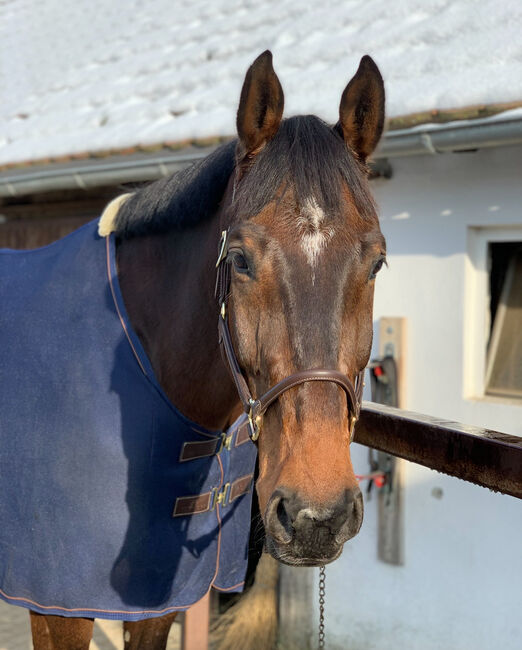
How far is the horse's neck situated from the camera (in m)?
1.86

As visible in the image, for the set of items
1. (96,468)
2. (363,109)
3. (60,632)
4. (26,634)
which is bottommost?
(26,634)

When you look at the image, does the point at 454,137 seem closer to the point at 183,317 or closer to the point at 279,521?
the point at 183,317

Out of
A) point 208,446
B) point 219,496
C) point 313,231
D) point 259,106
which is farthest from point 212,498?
point 259,106

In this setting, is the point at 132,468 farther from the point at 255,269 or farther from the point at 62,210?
the point at 62,210

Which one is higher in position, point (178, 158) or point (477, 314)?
point (178, 158)

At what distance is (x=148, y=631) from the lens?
2.18 metres

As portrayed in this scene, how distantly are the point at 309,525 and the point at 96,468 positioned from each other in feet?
2.65

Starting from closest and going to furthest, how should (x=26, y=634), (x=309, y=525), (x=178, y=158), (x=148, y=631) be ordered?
(x=309, y=525) < (x=148, y=631) < (x=178, y=158) < (x=26, y=634)

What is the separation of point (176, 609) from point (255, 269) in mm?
1118

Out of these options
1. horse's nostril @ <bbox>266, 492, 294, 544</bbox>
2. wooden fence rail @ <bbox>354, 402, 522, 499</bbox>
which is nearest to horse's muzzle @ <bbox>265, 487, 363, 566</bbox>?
horse's nostril @ <bbox>266, 492, 294, 544</bbox>

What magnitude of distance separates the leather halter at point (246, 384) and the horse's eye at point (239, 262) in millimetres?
38

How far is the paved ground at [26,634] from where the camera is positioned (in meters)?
4.05

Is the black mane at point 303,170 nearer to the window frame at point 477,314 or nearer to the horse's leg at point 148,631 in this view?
the horse's leg at point 148,631

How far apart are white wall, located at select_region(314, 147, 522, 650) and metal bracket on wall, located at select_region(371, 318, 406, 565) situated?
0.05m
